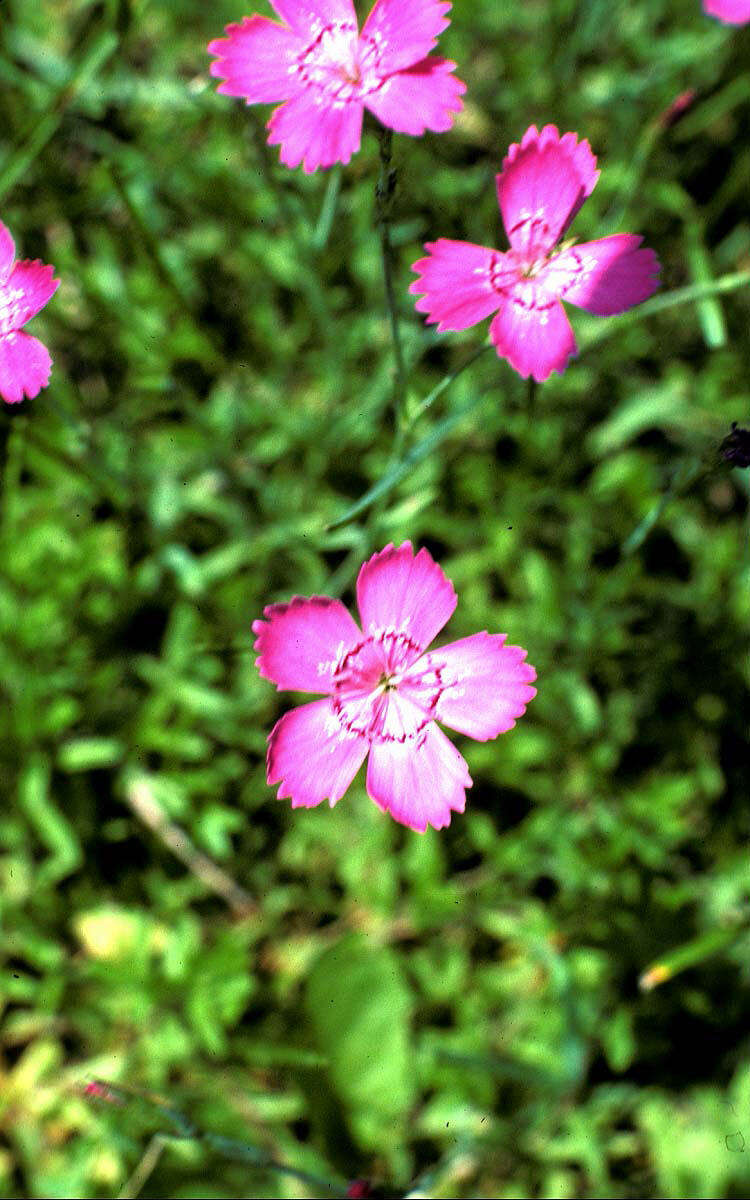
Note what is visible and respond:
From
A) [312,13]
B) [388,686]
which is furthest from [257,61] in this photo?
[388,686]

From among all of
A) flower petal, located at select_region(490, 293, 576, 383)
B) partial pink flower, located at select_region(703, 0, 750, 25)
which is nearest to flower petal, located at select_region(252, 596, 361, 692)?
flower petal, located at select_region(490, 293, 576, 383)

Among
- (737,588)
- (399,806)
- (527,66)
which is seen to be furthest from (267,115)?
(399,806)

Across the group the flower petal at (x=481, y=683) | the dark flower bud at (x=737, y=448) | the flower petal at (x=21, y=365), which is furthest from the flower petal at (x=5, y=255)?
the dark flower bud at (x=737, y=448)

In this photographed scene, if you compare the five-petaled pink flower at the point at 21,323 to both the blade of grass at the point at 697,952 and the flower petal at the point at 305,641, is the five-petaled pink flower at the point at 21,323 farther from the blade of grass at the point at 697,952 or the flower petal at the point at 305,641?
the blade of grass at the point at 697,952

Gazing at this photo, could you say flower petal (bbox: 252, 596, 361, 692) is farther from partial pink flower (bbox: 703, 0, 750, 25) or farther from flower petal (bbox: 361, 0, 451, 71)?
partial pink flower (bbox: 703, 0, 750, 25)

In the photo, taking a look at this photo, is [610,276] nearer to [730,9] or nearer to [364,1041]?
[730,9]
